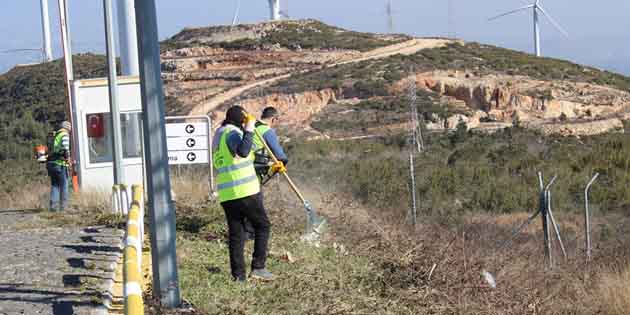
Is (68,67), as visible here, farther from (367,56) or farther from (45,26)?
(367,56)

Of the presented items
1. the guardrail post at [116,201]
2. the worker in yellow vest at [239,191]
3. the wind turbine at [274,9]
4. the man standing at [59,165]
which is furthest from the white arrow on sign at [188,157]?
the wind turbine at [274,9]

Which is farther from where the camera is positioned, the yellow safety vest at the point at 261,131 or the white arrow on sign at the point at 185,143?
the white arrow on sign at the point at 185,143

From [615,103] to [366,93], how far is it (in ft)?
43.8

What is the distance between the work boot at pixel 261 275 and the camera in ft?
27.0

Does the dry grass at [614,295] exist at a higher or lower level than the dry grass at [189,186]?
lower

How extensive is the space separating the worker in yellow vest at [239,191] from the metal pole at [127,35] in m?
8.23

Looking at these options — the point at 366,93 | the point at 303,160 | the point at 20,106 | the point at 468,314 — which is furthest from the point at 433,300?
the point at 20,106

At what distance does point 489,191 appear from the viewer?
23234 mm

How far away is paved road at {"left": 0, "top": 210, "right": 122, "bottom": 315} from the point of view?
6.58 m

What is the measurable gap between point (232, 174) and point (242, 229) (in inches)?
20.5

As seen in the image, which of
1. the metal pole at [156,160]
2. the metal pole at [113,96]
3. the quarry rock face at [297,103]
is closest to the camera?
the metal pole at [156,160]

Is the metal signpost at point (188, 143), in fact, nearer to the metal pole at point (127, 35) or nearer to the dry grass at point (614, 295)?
the metal pole at point (127, 35)

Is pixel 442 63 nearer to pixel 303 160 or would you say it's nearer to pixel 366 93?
pixel 366 93

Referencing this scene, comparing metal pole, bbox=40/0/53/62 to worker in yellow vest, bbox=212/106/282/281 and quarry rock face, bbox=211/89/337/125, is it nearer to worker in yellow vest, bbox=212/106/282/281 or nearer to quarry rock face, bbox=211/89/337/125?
quarry rock face, bbox=211/89/337/125
